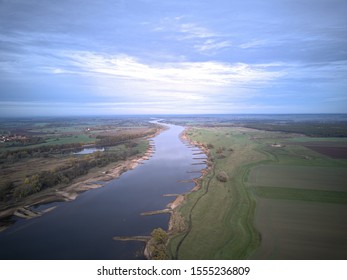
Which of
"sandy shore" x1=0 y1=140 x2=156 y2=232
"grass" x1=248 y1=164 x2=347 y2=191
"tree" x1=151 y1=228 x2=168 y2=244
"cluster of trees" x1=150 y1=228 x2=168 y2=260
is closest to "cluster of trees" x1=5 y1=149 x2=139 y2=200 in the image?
"sandy shore" x1=0 y1=140 x2=156 y2=232

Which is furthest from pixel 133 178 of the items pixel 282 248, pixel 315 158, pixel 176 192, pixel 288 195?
pixel 315 158

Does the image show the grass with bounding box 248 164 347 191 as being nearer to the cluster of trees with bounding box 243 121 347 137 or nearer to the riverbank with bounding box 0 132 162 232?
the riverbank with bounding box 0 132 162 232

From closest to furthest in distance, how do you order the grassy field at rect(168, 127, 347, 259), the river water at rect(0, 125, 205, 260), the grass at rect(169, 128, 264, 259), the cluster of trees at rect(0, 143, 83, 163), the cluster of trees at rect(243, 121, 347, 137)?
the grassy field at rect(168, 127, 347, 259) → the grass at rect(169, 128, 264, 259) → the river water at rect(0, 125, 205, 260) → the cluster of trees at rect(0, 143, 83, 163) → the cluster of trees at rect(243, 121, 347, 137)

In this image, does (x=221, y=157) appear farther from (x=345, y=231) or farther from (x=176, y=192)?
(x=345, y=231)

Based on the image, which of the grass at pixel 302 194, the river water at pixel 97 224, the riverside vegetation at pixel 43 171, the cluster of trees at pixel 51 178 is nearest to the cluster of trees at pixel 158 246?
the river water at pixel 97 224

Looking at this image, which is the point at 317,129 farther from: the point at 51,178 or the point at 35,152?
the point at 51,178
